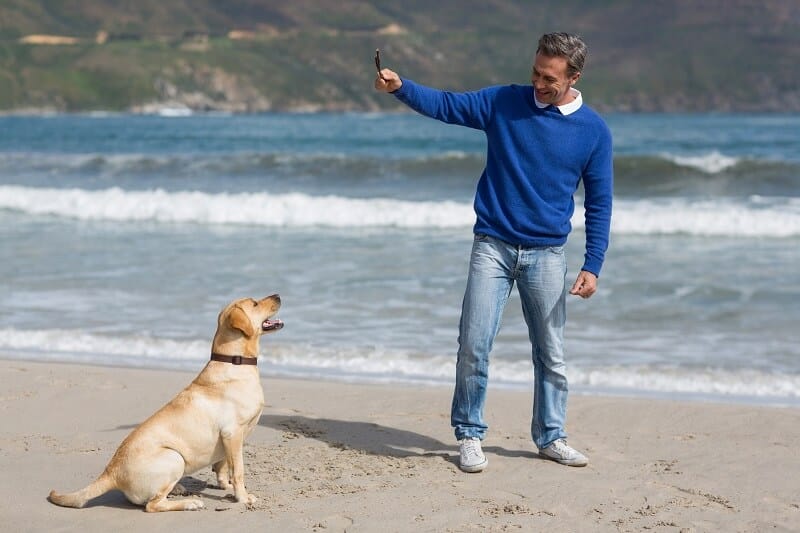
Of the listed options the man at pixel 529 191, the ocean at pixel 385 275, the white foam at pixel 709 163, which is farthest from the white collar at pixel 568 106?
the white foam at pixel 709 163

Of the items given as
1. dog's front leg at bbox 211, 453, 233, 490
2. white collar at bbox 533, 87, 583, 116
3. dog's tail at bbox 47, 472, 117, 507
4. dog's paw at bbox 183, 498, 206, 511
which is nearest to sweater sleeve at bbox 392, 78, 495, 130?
white collar at bbox 533, 87, 583, 116

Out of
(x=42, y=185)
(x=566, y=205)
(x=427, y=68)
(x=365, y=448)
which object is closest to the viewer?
(x=566, y=205)

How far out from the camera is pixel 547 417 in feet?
16.1

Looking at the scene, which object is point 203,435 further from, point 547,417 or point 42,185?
point 42,185

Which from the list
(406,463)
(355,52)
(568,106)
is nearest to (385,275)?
(406,463)

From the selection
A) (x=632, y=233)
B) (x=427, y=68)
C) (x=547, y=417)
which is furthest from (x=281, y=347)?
(x=427, y=68)

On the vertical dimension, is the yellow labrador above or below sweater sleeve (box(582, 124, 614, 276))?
below

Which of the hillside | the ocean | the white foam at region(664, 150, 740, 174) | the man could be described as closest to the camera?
the man

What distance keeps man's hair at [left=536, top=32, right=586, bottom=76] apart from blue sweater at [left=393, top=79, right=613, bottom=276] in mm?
213

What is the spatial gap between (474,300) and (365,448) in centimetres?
101

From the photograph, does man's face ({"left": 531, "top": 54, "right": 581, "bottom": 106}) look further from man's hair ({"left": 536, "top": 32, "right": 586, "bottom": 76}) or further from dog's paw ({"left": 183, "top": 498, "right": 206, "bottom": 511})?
dog's paw ({"left": 183, "top": 498, "right": 206, "bottom": 511})

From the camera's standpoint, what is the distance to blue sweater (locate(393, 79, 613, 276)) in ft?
14.8

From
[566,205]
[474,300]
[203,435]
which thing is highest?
[566,205]

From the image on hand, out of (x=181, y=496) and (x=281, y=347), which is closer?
(x=181, y=496)
